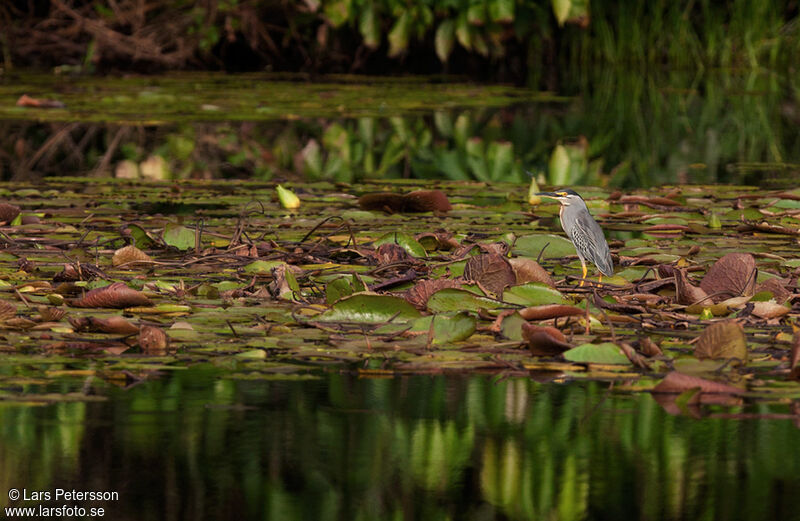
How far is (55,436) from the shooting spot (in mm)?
2551

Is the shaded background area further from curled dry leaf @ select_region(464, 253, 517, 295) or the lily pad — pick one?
the lily pad

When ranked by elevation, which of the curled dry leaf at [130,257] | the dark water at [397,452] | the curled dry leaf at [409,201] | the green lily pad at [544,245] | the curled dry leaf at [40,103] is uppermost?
the curled dry leaf at [40,103]

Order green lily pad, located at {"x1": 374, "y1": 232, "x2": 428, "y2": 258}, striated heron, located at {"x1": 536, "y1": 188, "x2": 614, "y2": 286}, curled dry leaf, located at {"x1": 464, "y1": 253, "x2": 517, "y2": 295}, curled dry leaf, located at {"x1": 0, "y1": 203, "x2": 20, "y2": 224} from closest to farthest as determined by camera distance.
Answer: curled dry leaf, located at {"x1": 464, "y1": 253, "x2": 517, "y2": 295}
striated heron, located at {"x1": 536, "y1": 188, "x2": 614, "y2": 286}
green lily pad, located at {"x1": 374, "y1": 232, "x2": 428, "y2": 258}
curled dry leaf, located at {"x1": 0, "y1": 203, "x2": 20, "y2": 224}

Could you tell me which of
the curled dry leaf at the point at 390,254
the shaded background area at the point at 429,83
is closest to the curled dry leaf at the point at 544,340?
the curled dry leaf at the point at 390,254

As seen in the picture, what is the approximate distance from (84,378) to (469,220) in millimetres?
2497

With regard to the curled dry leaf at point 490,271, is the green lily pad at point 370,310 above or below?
below

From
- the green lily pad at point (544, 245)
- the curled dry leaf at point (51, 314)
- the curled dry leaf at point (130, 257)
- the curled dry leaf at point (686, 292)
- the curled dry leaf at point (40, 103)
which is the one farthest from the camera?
the curled dry leaf at point (40, 103)

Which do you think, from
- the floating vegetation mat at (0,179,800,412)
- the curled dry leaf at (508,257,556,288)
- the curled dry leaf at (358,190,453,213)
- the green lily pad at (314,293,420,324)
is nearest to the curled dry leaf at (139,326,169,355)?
the floating vegetation mat at (0,179,800,412)

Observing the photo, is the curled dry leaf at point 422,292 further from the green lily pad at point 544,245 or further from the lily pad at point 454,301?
the green lily pad at point 544,245

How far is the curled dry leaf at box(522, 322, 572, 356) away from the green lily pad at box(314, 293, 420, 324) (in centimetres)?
40

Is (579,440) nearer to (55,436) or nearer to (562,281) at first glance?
(55,436)

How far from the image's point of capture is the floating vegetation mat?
3023mm

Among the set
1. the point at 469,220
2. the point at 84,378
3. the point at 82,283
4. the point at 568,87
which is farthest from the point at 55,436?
the point at 568,87

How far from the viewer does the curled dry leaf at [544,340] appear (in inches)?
121
